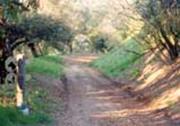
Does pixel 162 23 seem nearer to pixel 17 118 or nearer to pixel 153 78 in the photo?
pixel 153 78

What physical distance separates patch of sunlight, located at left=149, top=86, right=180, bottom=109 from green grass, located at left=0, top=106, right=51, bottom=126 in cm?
482

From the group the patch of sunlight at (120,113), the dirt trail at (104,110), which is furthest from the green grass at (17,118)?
the patch of sunlight at (120,113)

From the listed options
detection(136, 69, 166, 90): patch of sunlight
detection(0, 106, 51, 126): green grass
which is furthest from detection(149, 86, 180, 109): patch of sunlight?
detection(0, 106, 51, 126): green grass

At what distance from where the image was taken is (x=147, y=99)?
68.8ft

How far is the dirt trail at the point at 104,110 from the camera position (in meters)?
15.9

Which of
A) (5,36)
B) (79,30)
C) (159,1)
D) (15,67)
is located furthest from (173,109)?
(79,30)

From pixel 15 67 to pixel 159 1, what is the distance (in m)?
9.43

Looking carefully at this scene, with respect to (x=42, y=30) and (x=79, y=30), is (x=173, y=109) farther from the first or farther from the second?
(x=79, y=30)

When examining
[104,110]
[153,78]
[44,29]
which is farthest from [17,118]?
[153,78]

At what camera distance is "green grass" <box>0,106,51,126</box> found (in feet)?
43.3

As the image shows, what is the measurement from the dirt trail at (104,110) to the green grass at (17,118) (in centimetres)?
62

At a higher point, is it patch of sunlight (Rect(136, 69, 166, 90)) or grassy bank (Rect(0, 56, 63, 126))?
grassy bank (Rect(0, 56, 63, 126))

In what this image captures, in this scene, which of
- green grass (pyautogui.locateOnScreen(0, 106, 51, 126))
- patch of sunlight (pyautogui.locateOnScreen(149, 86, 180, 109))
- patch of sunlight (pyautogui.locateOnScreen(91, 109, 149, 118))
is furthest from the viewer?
patch of sunlight (pyautogui.locateOnScreen(149, 86, 180, 109))

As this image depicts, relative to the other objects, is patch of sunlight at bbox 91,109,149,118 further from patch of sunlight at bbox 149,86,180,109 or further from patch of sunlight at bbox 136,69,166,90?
patch of sunlight at bbox 136,69,166,90
